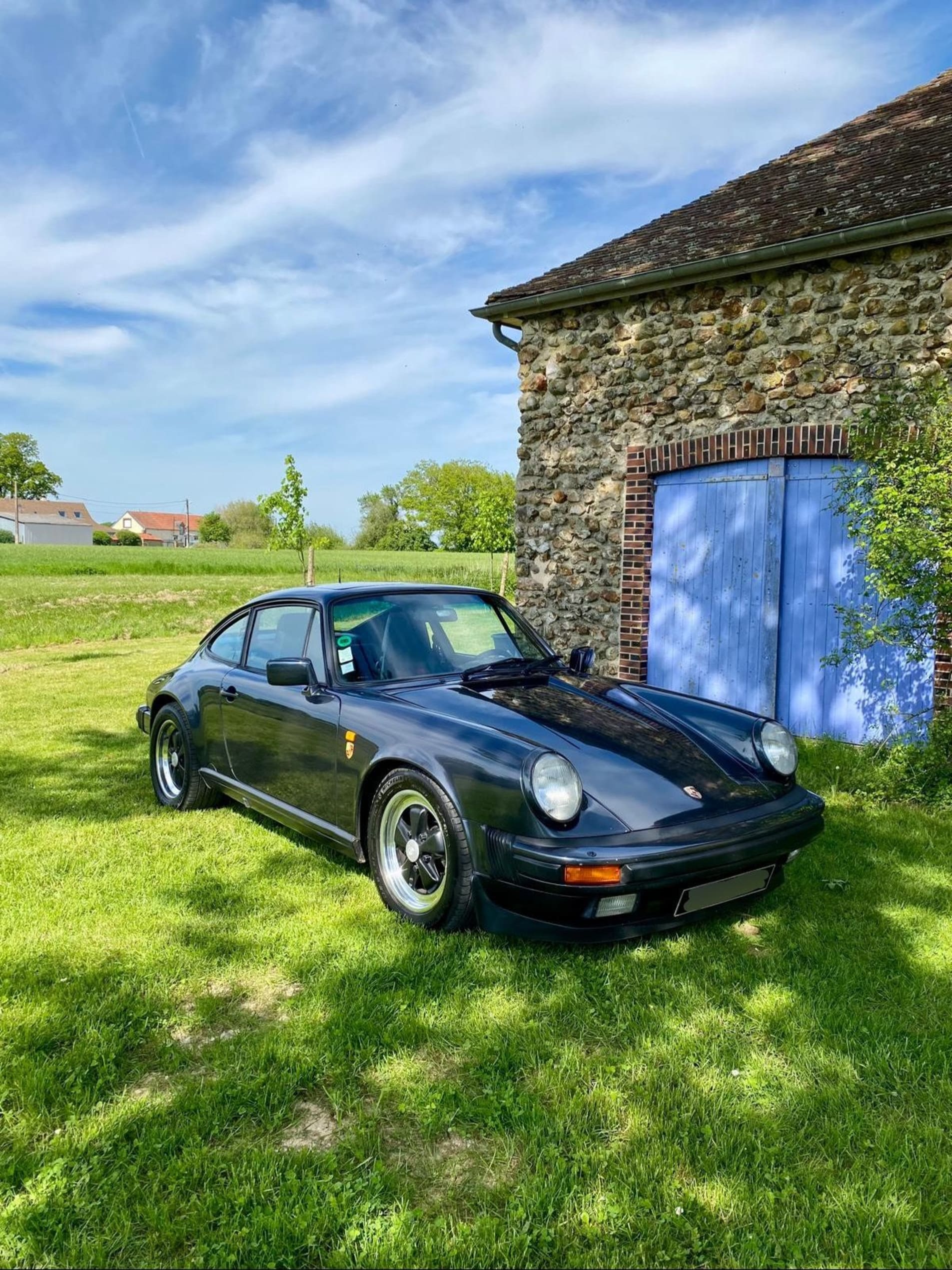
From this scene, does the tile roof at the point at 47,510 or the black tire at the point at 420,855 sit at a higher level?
the tile roof at the point at 47,510

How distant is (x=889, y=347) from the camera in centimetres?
701

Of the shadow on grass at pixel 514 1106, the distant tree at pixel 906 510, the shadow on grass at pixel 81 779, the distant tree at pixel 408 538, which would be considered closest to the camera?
the shadow on grass at pixel 514 1106

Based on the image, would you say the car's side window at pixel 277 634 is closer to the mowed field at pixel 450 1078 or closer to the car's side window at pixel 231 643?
the car's side window at pixel 231 643

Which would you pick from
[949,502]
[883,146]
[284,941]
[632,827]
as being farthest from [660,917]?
[883,146]

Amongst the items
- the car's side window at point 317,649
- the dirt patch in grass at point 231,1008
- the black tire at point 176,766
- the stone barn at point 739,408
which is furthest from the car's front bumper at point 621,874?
the stone barn at point 739,408

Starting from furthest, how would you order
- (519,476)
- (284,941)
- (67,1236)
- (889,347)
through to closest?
(519,476) → (889,347) → (284,941) → (67,1236)

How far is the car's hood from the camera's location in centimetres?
331

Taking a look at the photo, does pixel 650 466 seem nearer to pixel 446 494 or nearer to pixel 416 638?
pixel 416 638

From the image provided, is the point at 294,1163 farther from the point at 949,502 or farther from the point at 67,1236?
the point at 949,502

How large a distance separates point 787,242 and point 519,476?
350cm

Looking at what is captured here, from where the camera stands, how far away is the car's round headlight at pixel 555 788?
3.12 metres

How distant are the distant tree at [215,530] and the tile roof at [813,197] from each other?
10598 centimetres

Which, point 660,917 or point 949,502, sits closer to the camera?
point 660,917

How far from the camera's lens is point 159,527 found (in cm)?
14888
